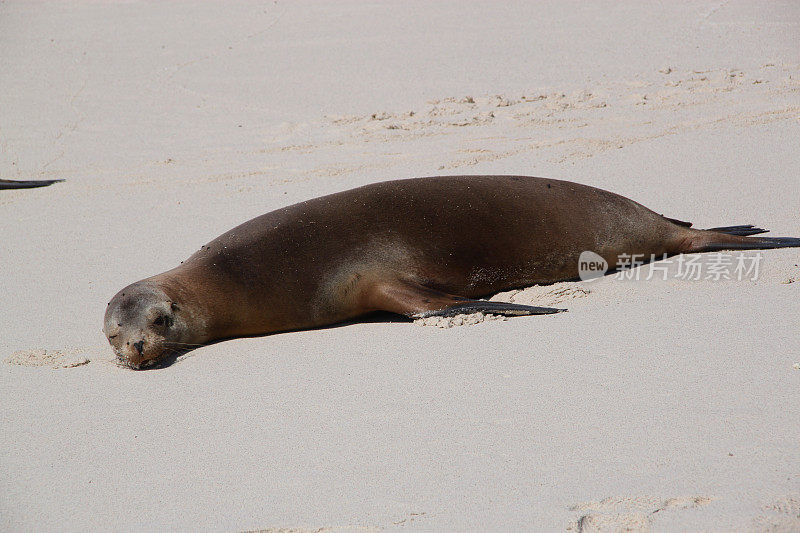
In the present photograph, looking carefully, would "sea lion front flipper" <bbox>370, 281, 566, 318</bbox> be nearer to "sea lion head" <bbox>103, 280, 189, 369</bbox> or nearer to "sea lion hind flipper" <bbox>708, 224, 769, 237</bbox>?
"sea lion head" <bbox>103, 280, 189, 369</bbox>

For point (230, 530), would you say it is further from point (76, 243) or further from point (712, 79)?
point (712, 79)

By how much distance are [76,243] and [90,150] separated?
2.65 metres

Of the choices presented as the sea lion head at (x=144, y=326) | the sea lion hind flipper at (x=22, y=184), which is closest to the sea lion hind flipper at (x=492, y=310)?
the sea lion head at (x=144, y=326)

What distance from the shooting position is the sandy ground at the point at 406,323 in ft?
7.98

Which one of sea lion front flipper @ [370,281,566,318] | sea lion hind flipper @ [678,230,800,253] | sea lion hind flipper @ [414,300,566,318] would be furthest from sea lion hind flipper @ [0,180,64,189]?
sea lion hind flipper @ [678,230,800,253]

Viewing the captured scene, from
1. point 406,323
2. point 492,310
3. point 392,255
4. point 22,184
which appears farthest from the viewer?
point 22,184

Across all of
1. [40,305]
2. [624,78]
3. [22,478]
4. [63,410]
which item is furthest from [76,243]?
[624,78]

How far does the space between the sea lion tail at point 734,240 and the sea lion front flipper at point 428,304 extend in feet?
4.63

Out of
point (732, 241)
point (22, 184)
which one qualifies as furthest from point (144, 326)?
point (22, 184)

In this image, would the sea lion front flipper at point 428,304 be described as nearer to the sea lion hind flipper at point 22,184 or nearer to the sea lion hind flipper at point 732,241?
the sea lion hind flipper at point 732,241

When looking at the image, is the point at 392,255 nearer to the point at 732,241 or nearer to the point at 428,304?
the point at 428,304

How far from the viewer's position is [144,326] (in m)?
4.04

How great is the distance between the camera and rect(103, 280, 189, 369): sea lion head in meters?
3.96

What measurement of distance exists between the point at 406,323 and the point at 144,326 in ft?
4.18
